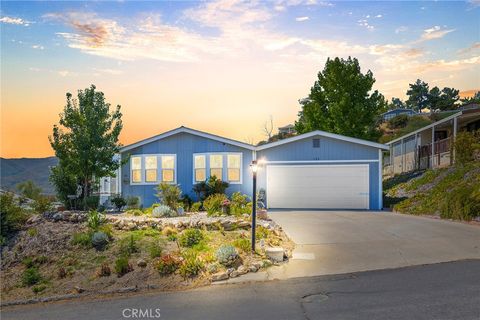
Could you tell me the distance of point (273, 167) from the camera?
73.1ft

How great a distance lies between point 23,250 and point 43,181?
1161 inches

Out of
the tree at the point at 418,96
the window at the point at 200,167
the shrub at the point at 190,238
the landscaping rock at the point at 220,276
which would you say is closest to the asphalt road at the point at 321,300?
the landscaping rock at the point at 220,276

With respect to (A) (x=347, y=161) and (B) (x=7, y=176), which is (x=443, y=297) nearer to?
(A) (x=347, y=161)

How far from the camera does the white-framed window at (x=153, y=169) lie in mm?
22312

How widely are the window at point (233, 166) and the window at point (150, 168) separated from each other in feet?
13.2

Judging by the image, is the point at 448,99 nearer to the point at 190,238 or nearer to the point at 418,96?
the point at 418,96

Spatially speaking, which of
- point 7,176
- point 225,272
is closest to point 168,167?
point 225,272

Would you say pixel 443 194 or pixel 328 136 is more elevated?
pixel 328 136

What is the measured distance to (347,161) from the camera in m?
21.8

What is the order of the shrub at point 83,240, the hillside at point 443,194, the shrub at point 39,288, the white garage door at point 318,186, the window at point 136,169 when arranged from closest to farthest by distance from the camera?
the shrub at point 39,288, the shrub at point 83,240, the hillside at point 443,194, the white garage door at point 318,186, the window at point 136,169

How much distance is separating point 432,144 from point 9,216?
25.5 meters

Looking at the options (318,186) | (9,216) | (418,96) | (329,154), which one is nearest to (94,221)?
(9,216)

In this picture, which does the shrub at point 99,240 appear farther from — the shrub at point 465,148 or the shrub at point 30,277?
the shrub at point 465,148

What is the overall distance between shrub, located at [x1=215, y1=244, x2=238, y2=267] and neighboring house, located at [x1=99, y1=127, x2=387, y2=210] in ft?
38.2
